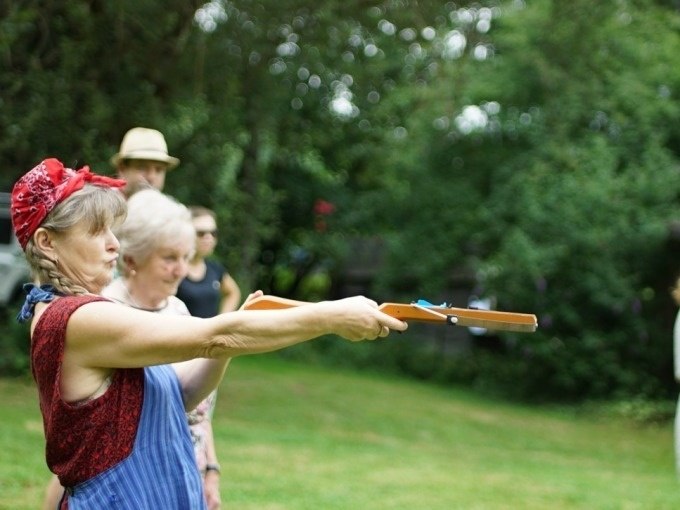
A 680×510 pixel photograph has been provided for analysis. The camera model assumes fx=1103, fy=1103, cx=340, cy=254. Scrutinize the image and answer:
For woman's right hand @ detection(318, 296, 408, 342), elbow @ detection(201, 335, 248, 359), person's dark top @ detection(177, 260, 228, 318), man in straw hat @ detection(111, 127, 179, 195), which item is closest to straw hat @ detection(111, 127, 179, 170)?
man in straw hat @ detection(111, 127, 179, 195)

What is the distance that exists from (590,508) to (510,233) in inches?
378

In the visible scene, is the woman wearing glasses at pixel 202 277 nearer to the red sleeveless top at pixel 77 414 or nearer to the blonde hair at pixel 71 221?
the blonde hair at pixel 71 221

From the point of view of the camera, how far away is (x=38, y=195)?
105 inches

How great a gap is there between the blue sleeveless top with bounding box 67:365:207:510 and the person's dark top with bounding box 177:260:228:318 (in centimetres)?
356

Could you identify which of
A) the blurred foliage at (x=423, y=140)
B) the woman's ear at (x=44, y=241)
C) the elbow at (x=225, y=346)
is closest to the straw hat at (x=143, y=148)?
the woman's ear at (x=44, y=241)

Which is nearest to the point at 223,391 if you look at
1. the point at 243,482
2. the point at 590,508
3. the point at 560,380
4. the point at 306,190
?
the point at 560,380

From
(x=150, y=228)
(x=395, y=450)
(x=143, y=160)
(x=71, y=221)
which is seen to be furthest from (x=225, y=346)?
(x=395, y=450)

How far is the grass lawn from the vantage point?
26.5 feet

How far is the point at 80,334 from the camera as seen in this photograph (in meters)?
2.50

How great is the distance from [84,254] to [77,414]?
40 cm

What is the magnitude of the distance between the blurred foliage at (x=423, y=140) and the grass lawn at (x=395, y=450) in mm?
1768

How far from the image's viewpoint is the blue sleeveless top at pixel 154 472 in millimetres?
2590

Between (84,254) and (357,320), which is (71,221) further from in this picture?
(357,320)

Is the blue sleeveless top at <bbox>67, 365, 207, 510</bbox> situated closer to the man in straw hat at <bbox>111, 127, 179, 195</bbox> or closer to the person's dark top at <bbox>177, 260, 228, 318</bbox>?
the man in straw hat at <bbox>111, 127, 179, 195</bbox>
